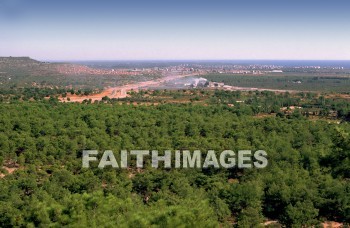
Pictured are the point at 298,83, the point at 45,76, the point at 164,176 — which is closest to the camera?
the point at 164,176

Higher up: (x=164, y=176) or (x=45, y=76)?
(x=45, y=76)

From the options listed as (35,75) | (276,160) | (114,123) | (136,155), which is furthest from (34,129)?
(35,75)

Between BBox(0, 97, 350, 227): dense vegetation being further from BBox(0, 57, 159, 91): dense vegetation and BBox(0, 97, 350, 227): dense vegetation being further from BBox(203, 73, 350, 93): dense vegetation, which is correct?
BBox(0, 57, 159, 91): dense vegetation

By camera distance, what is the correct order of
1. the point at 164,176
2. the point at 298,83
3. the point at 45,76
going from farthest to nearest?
the point at 298,83
the point at 45,76
the point at 164,176

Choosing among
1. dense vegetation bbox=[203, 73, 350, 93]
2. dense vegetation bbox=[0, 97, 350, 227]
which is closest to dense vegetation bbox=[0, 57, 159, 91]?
dense vegetation bbox=[203, 73, 350, 93]

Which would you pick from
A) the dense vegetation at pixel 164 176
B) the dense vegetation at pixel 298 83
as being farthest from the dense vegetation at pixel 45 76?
the dense vegetation at pixel 164 176

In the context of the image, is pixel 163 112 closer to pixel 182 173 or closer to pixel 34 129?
pixel 34 129

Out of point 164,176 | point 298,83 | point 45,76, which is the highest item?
point 45,76

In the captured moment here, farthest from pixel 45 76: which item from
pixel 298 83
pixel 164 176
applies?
pixel 164 176

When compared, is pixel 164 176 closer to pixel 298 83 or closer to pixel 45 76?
pixel 45 76
